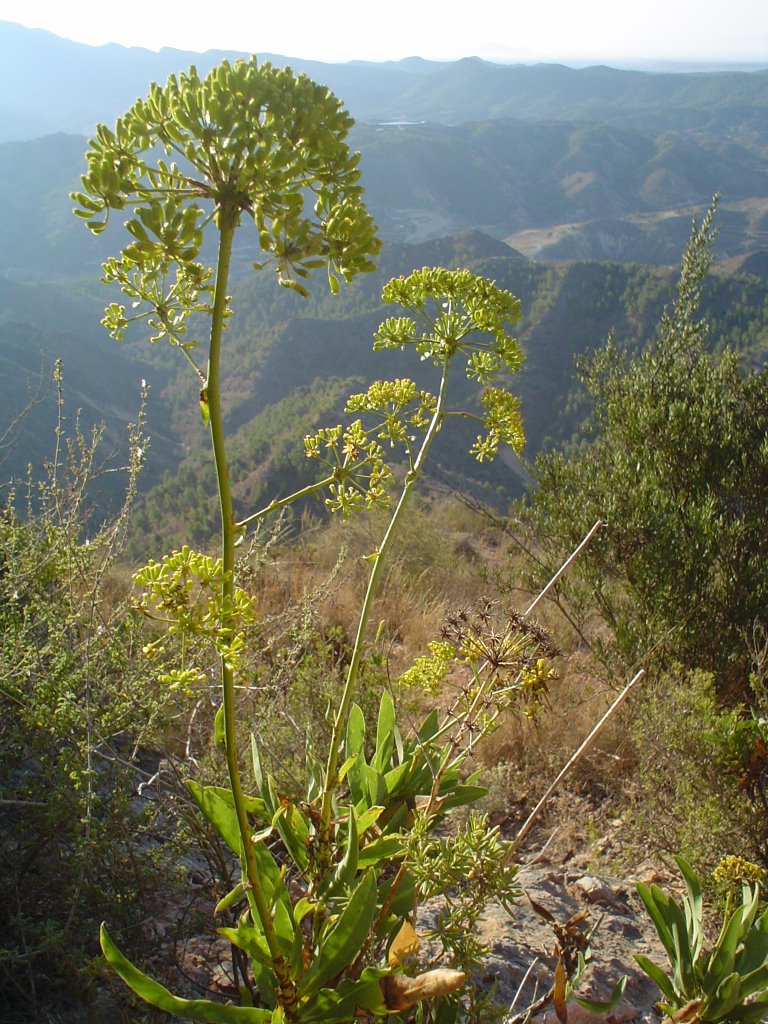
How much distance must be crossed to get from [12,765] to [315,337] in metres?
83.2

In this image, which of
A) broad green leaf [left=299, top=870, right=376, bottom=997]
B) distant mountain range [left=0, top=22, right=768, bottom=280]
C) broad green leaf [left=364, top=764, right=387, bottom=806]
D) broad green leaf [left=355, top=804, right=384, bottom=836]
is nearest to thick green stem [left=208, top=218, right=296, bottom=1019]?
broad green leaf [left=299, top=870, right=376, bottom=997]

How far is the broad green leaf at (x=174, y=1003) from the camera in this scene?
142 centimetres

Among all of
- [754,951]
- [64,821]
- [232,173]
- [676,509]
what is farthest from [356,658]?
[676,509]

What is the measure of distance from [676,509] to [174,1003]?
4464mm

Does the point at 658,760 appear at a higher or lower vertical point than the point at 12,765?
lower

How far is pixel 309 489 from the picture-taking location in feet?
4.47

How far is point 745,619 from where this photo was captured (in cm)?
483

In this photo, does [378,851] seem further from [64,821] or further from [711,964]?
[64,821]

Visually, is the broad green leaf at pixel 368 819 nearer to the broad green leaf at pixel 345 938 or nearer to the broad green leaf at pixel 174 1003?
the broad green leaf at pixel 345 938

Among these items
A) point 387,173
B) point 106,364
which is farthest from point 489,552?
point 387,173

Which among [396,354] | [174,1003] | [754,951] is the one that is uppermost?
[174,1003]

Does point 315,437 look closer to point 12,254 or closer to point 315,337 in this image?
point 315,337

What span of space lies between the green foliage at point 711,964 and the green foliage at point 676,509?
253cm

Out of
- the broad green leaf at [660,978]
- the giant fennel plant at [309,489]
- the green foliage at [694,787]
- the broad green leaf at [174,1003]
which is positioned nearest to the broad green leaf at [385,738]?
the giant fennel plant at [309,489]
